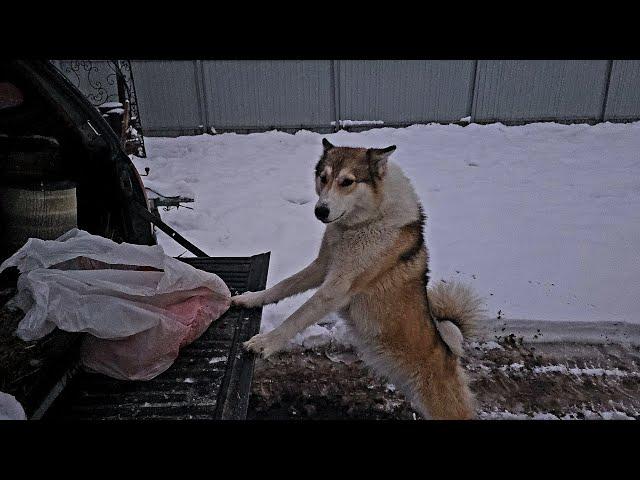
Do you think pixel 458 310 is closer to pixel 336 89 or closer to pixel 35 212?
pixel 35 212

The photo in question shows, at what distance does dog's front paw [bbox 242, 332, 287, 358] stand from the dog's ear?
107cm

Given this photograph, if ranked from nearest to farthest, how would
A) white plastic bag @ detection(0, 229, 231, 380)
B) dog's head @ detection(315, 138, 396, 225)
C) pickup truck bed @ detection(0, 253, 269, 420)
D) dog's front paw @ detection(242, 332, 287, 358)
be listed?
pickup truck bed @ detection(0, 253, 269, 420), white plastic bag @ detection(0, 229, 231, 380), dog's front paw @ detection(242, 332, 287, 358), dog's head @ detection(315, 138, 396, 225)

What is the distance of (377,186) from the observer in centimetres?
249

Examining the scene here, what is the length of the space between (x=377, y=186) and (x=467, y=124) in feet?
23.3

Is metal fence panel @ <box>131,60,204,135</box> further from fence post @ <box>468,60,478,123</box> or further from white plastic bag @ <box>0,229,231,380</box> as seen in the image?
white plastic bag @ <box>0,229,231,380</box>

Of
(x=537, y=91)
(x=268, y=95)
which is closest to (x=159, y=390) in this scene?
(x=268, y=95)

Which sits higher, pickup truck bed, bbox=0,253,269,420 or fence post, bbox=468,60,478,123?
fence post, bbox=468,60,478,123

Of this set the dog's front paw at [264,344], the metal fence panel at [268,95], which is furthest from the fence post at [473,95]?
the dog's front paw at [264,344]

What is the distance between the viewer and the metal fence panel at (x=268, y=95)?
8.42 m

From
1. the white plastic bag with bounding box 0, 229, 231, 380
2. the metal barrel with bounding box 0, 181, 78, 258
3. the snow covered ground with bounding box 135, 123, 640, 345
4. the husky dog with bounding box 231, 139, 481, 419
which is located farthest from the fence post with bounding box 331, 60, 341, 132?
the white plastic bag with bounding box 0, 229, 231, 380

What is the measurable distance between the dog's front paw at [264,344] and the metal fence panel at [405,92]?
710 centimetres

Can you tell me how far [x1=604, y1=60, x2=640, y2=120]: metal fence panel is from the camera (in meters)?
8.05

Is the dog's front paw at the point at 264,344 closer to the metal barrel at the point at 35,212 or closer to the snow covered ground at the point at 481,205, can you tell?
the snow covered ground at the point at 481,205
